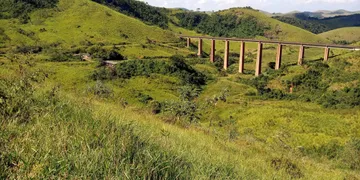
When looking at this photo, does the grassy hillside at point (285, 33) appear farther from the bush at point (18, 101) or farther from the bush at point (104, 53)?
the bush at point (18, 101)

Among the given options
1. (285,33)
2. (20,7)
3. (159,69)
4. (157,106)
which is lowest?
(157,106)

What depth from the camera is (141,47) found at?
9075cm

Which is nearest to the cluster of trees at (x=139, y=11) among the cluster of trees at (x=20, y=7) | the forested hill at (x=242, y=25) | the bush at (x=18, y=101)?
the forested hill at (x=242, y=25)

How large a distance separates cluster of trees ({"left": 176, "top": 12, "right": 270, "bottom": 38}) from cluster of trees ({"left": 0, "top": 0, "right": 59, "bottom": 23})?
252 ft

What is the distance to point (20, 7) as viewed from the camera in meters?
99.5

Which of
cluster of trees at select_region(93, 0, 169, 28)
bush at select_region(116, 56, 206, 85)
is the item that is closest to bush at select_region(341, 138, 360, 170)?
bush at select_region(116, 56, 206, 85)

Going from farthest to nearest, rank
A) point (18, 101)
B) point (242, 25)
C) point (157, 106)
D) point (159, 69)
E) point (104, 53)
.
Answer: point (242, 25), point (104, 53), point (159, 69), point (157, 106), point (18, 101)

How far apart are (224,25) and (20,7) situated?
331ft

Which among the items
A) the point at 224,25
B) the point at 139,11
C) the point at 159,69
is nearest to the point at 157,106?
the point at 159,69

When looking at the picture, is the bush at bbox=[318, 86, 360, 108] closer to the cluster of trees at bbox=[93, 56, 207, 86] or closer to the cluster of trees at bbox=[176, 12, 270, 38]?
the cluster of trees at bbox=[93, 56, 207, 86]

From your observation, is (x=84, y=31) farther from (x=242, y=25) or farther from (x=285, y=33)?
(x=285, y=33)

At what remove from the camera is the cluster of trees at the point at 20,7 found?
3771 inches

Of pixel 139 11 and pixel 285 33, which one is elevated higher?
Answer: pixel 139 11

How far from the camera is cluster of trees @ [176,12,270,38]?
158 meters
